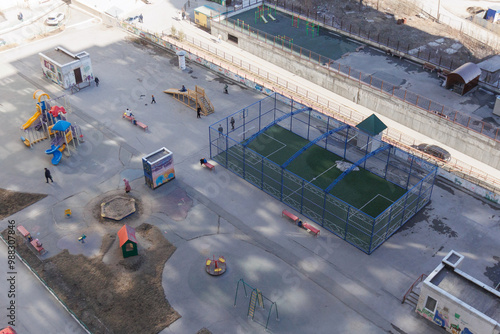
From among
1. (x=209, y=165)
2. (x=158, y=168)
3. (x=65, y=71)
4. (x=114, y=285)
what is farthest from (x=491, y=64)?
(x=65, y=71)

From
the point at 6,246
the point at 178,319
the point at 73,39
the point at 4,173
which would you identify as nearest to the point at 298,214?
the point at 178,319

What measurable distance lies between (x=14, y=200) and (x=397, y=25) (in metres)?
54.5

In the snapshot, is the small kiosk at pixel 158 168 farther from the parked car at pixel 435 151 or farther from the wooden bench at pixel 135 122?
the parked car at pixel 435 151

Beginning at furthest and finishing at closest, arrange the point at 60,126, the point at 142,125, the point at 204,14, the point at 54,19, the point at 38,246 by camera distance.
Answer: the point at 54,19
the point at 204,14
the point at 142,125
the point at 60,126
the point at 38,246

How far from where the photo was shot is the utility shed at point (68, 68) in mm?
58719

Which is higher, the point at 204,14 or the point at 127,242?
the point at 204,14

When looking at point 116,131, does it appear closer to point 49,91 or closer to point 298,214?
point 49,91

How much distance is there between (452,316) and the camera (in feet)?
109

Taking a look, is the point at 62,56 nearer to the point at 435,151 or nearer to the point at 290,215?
the point at 290,215

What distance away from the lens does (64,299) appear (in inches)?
1414

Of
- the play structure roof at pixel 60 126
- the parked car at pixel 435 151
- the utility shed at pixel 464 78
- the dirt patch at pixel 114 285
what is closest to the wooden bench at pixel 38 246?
the dirt patch at pixel 114 285

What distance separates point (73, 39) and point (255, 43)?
2486 cm

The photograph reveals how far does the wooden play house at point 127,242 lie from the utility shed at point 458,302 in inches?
799

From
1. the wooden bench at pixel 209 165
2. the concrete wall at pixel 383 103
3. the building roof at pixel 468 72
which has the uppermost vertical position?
the building roof at pixel 468 72
